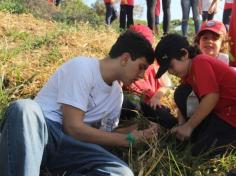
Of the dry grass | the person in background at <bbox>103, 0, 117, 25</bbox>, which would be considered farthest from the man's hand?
the person in background at <bbox>103, 0, 117, 25</bbox>

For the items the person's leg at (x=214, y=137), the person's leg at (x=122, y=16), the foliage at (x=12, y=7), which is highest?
the foliage at (x=12, y=7)

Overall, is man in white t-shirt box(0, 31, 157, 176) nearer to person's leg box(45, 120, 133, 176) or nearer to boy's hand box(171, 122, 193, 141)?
person's leg box(45, 120, 133, 176)

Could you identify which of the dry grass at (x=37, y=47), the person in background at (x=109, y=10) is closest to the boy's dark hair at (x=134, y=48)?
the dry grass at (x=37, y=47)

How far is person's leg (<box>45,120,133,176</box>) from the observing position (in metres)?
2.18

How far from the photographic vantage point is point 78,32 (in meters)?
5.03

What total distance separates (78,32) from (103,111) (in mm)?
2594

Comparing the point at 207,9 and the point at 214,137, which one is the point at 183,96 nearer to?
the point at 214,137

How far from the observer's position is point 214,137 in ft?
9.02

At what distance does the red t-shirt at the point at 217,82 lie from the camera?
2.62 metres

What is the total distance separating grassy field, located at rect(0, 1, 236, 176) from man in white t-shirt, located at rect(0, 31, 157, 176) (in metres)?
0.14

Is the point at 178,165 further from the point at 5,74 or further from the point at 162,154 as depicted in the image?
the point at 5,74

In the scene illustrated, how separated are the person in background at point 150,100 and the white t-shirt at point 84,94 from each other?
446 mm

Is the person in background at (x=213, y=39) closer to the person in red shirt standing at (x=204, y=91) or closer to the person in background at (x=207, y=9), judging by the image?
the person in red shirt standing at (x=204, y=91)

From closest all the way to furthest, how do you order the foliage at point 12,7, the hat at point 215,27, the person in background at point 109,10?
the hat at point 215,27 → the foliage at point 12,7 → the person in background at point 109,10
